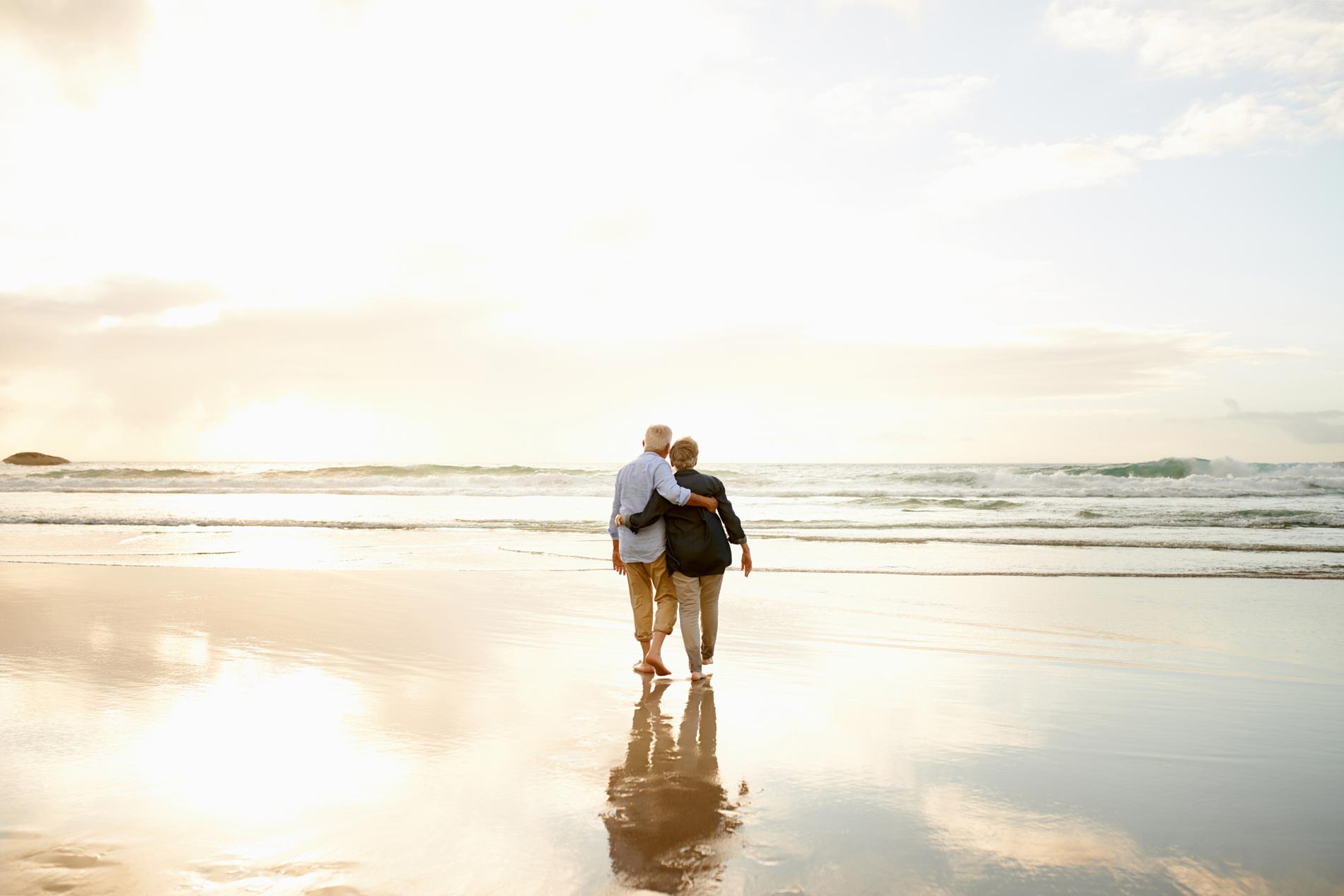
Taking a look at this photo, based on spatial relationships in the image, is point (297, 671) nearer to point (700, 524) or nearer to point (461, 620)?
point (461, 620)

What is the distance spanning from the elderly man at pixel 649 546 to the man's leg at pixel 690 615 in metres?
0.08

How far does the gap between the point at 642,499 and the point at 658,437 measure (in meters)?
0.51

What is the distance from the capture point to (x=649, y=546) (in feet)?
21.8

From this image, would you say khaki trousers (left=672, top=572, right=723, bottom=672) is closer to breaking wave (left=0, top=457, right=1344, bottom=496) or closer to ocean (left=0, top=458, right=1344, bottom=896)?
ocean (left=0, top=458, right=1344, bottom=896)

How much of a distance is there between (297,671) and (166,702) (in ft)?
3.32

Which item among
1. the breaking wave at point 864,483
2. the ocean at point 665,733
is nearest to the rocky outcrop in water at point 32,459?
the breaking wave at point 864,483

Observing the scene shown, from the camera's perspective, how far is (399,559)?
13.9 m

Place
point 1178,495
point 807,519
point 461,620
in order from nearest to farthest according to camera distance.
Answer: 1. point 461,620
2. point 807,519
3. point 1178,495

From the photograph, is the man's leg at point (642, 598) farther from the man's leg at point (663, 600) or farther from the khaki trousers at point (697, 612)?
the khaki trousers at point (697, 612)

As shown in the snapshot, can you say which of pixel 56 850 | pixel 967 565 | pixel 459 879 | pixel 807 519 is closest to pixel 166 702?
pixel 56 850

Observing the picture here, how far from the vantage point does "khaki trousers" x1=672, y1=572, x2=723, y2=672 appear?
642cm

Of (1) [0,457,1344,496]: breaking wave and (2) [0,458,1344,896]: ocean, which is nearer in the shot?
(2) [0,458,1344,896]: ocean

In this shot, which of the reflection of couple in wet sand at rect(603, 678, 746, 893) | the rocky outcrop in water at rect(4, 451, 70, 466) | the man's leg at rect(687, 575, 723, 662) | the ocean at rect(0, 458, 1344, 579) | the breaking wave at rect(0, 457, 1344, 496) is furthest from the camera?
the rocky outcrop in water at rect(4, 451, 70, 466)

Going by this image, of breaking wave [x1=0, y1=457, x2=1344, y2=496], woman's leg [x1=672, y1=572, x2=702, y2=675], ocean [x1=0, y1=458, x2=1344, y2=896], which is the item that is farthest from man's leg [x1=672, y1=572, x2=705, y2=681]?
breaking wave [x1=0, y1=457, x2=1344, y2=496]
